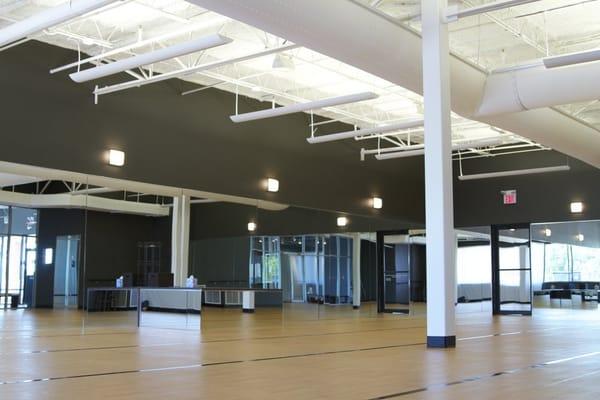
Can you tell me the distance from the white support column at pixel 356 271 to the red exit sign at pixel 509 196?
14.5 feet

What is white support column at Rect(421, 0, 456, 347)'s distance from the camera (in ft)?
27.5

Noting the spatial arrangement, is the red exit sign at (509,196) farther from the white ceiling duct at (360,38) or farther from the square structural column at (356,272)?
the white ceiling duct at (360,38)

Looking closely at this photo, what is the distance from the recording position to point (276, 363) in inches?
257

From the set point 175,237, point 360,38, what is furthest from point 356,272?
point 360,38

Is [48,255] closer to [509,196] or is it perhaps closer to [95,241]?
[95,241]

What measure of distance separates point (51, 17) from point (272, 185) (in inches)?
270

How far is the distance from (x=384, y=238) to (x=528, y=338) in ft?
27.0

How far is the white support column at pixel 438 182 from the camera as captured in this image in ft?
27.5

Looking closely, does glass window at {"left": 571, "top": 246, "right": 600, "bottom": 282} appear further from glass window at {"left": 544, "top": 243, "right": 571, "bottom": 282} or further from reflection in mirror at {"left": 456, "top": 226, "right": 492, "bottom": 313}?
reflection in mirror at {"left": 456, "top": 226, "right": 492, "bottom": 313}

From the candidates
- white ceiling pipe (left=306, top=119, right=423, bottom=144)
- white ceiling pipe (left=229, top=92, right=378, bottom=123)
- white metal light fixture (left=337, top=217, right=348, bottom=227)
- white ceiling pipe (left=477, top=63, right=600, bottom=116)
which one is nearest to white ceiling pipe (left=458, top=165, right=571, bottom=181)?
white metal light fixture (left=337, top=217, right=348, bottom=227)

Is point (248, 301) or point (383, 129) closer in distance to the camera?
point (383, 129)

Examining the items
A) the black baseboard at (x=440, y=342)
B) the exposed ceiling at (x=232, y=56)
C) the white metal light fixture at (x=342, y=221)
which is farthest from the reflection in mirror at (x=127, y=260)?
the white metal light fixture at (x=342, y=221)

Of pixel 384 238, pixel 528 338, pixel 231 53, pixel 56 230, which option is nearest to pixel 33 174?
pixel 56 230

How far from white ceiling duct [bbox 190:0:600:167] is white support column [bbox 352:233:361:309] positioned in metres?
5.92
